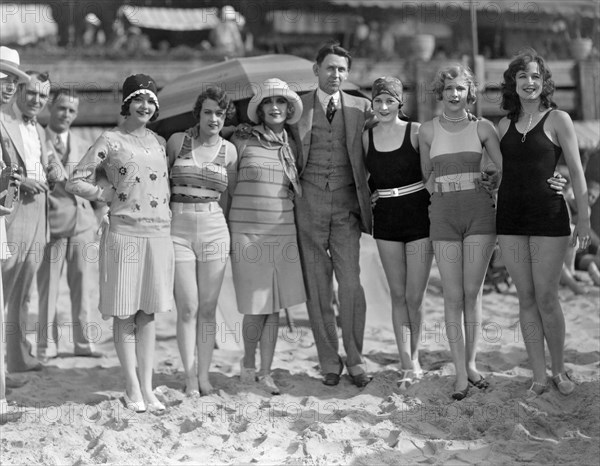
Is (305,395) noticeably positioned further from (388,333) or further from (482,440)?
Answer: (388,333)

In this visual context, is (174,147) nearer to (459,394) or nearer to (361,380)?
(361,380)

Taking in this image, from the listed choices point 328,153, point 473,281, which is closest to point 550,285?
point 473,281

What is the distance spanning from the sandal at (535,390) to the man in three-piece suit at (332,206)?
94 centimetres

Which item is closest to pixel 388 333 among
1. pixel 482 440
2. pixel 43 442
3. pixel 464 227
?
pixel 464 227

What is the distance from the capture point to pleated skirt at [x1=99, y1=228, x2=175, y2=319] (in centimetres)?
416

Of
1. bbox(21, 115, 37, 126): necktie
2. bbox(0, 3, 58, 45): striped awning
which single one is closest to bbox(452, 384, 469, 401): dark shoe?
bbox(21, 115, 37, 126): necktie

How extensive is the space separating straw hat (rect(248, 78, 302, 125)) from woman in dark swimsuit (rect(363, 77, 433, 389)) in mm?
446

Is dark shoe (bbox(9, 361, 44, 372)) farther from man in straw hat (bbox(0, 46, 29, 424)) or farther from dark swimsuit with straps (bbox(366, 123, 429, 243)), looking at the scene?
dark swimsuit with straps (bbox(366, 123, 429, 243))

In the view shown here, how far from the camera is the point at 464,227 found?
4297mm

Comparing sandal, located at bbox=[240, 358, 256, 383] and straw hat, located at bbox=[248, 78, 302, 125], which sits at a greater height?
straw hat, located at bbox=[248, 78, 302, 125]

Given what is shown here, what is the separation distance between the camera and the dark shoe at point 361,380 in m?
4.68

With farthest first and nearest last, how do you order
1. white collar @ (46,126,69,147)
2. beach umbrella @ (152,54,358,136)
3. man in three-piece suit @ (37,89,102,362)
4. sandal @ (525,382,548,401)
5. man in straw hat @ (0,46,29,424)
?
white collar @ (46,126,69,147), man in three-piece suit @ (37,89,102,362), beach umbrella @ (152,54,358,136), sandal @ (525,382,548,401), man in straw hat @ (0,46,29,424)

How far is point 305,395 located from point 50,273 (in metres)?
2.19

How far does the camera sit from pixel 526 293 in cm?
429
